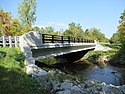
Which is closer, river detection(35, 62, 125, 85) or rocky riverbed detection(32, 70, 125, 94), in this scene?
rocky riverbed detection(32, 70, 125, 94)

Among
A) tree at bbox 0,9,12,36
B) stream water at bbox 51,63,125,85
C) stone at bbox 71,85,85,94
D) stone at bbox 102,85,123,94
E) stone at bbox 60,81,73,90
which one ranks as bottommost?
stream water at bbox 51,63,125,85

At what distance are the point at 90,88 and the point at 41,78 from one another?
2.86 metres

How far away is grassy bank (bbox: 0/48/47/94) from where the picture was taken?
9.44m

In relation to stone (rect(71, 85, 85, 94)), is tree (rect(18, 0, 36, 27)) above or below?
above

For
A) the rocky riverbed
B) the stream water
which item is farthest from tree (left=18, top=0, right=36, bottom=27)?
the rocky riverbed

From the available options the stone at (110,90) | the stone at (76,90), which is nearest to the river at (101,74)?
the stone at (110,90)

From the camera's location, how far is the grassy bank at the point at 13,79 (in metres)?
9.44

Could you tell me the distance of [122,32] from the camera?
5194cm

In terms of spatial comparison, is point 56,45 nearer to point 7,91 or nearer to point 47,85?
point 47,85

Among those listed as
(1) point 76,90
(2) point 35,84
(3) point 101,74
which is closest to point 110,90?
(1) point 76,90

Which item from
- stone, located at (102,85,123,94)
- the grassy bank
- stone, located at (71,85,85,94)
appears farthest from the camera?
stone, located at (102,85,123,94)

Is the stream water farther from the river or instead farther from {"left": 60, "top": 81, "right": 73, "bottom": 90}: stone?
{"left": 60, "top": 81, "right": 73, "bottom": 90}: stone

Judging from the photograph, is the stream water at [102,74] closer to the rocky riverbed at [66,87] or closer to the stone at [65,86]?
the rocky riverbed at [66,87]

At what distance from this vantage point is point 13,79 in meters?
10.4
